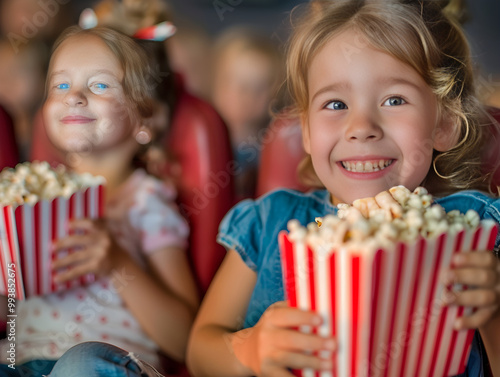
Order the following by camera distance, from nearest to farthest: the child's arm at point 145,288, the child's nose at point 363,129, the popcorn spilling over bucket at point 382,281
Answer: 1. the popcorn spilling over bucket at point 382,281
2. the child's nose at point 363,129
3. the child's arm at point 145,288

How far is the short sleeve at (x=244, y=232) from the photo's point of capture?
1306mm

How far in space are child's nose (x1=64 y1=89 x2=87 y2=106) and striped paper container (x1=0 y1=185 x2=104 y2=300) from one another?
0.73ft

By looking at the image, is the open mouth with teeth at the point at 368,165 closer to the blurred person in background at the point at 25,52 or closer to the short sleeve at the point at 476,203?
the short sleeve at the point at 476,203

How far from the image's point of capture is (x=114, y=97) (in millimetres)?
1378

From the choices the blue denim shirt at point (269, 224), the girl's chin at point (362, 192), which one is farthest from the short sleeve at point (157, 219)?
the girl's chin at point (362, 192)

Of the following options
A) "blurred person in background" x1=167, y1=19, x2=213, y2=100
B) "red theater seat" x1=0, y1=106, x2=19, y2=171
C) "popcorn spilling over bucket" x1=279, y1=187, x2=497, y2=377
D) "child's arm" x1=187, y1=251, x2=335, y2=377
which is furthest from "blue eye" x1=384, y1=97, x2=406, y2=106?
"red theater seat" x1=0, y1=106, x2=19, y2=171

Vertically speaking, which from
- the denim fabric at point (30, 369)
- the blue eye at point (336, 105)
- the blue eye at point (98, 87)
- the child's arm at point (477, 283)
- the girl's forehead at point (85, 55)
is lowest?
the denim fabric at point (30, 369)

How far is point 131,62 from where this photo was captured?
1.41 metres

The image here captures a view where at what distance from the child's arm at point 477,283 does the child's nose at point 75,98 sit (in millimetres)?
926

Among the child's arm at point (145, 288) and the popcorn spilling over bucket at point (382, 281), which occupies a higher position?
the popcorn spilling over bucket at point (382, 281)

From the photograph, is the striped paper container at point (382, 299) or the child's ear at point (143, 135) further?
the child's ear at point (143, 135)

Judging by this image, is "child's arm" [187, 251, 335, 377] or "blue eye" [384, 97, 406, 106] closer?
"child's arm" [187, 251, 335, 377]

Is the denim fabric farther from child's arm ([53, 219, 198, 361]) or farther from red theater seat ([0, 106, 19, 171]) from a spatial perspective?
red theater seat ([0, 106, 19, 171])

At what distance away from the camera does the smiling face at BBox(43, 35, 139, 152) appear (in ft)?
4.40
